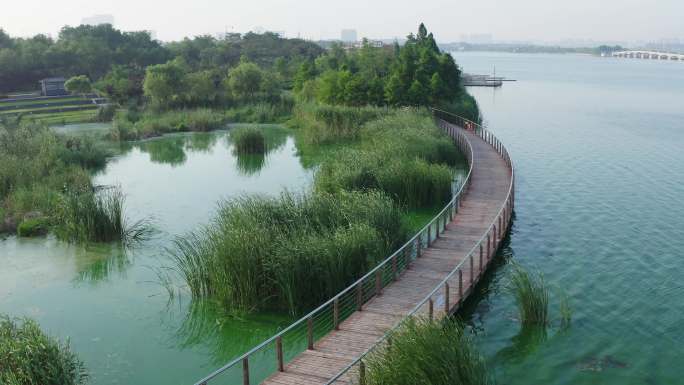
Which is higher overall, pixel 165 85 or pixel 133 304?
pixel 165 85

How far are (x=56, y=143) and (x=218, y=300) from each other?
21797 mm

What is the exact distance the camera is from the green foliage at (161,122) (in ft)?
159

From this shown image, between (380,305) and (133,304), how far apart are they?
6.97 metres

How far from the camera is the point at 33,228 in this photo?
76.6 ft

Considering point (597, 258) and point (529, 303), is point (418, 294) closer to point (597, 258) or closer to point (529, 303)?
point (529, 303)

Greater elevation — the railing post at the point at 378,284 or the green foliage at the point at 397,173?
the green foliage at the point at 397,173

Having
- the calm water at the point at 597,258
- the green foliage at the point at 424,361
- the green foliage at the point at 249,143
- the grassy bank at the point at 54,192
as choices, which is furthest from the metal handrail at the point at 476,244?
the green foliage at the point at 249,143

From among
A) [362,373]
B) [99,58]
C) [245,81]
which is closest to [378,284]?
[362,373]

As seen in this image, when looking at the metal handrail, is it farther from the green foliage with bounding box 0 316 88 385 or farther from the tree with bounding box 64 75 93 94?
the tree with bounding box 64 75 93 94

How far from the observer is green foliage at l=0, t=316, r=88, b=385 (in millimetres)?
10727

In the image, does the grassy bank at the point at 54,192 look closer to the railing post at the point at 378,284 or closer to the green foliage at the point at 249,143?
the green foliage at the point at 249,143

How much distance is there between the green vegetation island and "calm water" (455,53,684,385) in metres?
1.40

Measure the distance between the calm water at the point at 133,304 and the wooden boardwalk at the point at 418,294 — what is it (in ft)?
Result: 8.14

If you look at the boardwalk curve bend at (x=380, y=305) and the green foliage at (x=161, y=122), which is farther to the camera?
the green foliage at (x=161, y=122)
